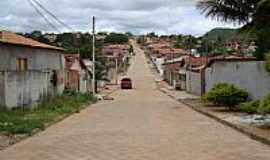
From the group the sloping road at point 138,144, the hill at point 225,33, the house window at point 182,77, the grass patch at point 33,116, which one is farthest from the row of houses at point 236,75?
the house window at point 182,77

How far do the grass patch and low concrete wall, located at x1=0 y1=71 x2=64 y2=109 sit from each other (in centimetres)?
38

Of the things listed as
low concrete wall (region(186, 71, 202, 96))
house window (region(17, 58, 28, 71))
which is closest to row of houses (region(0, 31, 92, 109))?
house window (region(17, 58, 28, 71))

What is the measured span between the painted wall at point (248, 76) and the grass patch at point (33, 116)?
28.5ft

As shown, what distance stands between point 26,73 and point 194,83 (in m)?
35.2

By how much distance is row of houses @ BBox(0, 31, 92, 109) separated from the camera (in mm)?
22556

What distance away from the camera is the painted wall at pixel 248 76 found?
2542 cm

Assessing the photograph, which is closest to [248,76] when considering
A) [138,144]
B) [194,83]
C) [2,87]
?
[2,87]

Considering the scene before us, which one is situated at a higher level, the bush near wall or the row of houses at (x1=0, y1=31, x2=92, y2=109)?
the row of houses at (x1=0, y1=31, x2=92, y2=109)

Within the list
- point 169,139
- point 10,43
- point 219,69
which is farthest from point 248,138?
point 219,69

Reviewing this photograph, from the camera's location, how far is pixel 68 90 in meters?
41.7

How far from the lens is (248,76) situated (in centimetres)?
2855

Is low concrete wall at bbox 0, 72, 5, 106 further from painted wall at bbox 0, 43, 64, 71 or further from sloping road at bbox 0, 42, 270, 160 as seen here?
painted wall at bbox 0, 43, 64, 71

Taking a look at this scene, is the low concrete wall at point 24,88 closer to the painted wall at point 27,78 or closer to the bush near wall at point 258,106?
the painted wall at point 27,78

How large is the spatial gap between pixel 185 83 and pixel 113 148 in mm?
57343
